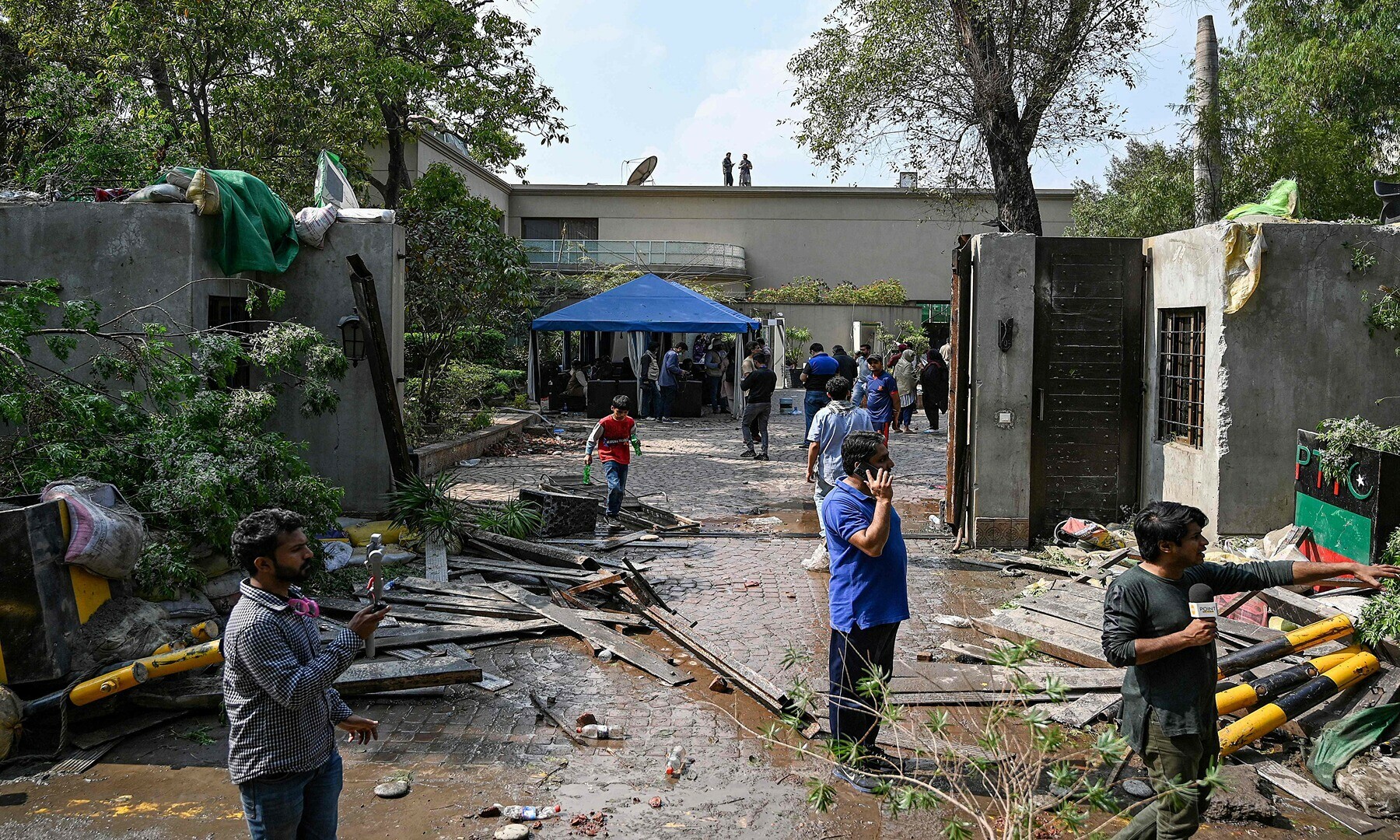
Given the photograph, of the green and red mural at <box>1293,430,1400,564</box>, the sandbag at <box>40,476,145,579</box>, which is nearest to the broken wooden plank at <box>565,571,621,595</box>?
the sandbag at <box>40,476,145,579</box>

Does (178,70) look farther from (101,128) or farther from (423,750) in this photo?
(423,750)

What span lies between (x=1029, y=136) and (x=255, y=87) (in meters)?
12.9

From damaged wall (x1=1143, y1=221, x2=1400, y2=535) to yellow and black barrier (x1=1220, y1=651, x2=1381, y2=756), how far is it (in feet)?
12.9

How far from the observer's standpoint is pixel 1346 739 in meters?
5.33

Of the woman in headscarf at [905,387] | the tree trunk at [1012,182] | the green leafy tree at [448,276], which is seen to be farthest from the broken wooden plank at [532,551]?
the woman in headscarf at [905,387]

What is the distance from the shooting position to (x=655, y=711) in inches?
248

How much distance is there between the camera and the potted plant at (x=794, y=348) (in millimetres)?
35097

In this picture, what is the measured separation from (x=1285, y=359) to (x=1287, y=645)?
4335 mm

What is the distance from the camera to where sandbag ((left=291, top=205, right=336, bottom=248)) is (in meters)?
10.7

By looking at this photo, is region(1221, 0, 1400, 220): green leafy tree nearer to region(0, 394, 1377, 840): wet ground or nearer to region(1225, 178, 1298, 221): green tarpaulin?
region(1225, 178, 1298, 221): green tarpaulin

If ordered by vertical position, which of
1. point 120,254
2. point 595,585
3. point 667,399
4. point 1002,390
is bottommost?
point 595,585

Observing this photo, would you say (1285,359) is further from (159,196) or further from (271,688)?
(159,196)

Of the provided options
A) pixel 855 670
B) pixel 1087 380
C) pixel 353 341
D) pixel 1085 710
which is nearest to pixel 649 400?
pixel 353 341

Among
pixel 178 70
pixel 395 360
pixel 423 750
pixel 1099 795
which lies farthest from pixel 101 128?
pixel 1099 795
